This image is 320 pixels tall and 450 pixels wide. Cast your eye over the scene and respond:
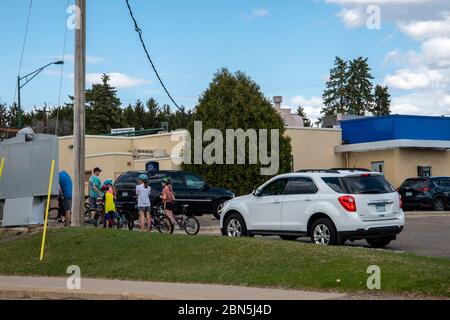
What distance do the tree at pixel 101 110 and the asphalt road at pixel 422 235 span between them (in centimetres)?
5673

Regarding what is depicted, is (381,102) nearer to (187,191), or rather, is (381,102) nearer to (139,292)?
(187,191)

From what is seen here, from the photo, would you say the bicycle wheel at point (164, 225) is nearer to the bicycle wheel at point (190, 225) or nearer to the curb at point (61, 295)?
the bicycle wheel at point (190, 225)

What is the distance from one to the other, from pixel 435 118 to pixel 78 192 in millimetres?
26358

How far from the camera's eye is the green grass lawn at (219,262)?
11797mm

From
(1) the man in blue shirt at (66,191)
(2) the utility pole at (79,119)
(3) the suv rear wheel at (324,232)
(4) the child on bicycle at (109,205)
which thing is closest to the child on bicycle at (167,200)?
(4) the child on bicycle at (109,205)

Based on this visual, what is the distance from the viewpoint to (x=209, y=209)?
27031mm

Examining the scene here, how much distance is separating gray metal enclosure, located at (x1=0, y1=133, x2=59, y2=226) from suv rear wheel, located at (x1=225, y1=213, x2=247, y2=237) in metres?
4.37

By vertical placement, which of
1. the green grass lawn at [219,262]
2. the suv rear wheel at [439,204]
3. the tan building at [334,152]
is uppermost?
the tan building at [334,152]

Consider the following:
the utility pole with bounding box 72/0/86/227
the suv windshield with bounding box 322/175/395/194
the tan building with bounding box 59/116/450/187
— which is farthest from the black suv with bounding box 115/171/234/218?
the suv windshield with bounding box 322/175/395/194

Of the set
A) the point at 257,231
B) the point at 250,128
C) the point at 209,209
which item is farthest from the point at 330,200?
the point at 250,128

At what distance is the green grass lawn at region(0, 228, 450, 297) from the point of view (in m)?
11.8
